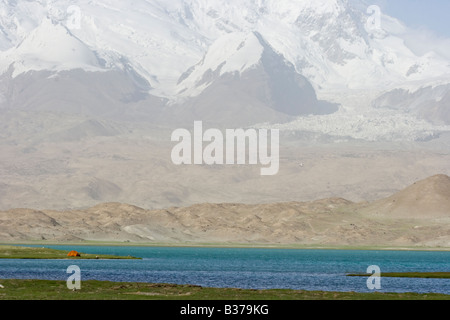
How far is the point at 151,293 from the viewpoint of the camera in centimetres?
9088

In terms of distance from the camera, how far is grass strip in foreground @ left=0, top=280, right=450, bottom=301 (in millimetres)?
86062

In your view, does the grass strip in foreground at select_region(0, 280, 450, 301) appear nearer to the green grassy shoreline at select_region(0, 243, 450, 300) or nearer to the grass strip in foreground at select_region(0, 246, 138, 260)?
the green grassy shoreline at select_region(0, 243, 450, 300)

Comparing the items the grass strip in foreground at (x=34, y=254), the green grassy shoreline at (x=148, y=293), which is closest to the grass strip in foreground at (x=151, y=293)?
the green grassy shoreline at (x=148, y=293)

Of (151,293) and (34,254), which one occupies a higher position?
(34,254)

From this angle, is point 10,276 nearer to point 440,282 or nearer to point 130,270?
point 130,270

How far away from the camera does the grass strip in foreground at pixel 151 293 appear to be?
86.1m

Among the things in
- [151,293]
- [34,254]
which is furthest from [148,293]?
[34,254]

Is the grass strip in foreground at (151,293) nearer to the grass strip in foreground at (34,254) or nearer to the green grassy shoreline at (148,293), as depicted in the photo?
the green grassy shoreline at (148,293)

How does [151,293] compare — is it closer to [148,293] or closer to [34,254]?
[148,293]

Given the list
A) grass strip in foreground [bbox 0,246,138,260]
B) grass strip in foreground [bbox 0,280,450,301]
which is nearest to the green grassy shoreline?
grass strip in foreground [bbox 0,280,450,301]
